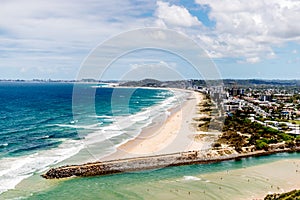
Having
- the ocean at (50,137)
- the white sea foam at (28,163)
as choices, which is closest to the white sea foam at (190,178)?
the ocean at (50,137)

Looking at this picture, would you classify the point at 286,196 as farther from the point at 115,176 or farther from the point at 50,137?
the point at 50,137

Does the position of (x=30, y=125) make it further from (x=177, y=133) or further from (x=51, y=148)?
(x=177, y=133)

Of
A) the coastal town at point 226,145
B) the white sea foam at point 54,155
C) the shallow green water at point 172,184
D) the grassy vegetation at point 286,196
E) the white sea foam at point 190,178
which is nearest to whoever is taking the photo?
the grassy vegetation at point 286,196

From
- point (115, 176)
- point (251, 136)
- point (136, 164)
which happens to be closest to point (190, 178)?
point (136, 164)

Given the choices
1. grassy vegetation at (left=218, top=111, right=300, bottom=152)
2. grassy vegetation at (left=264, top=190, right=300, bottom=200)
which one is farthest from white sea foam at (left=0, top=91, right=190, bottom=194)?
grassy vegetation at (left=264, top=190, right=300, bottom=200)

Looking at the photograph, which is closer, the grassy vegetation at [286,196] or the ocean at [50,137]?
the grassy vegetation at [286,196]

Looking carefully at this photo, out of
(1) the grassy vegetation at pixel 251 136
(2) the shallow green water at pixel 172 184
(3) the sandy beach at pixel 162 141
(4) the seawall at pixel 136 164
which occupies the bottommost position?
(2) the shallow green water at pixel 172 184

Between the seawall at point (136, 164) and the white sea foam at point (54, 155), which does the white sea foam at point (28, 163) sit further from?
the seawall at point (136, 164)

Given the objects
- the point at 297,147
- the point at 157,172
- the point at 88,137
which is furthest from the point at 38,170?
the point at 297,147

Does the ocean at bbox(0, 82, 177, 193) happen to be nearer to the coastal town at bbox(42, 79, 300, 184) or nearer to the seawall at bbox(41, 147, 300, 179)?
the seawall at bbox(41, 147, 300, 179)

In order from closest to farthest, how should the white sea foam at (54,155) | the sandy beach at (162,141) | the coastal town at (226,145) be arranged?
the white sea foam at (54,155) < the coastal town at (226,145) < the sandy beach at (162,141)
